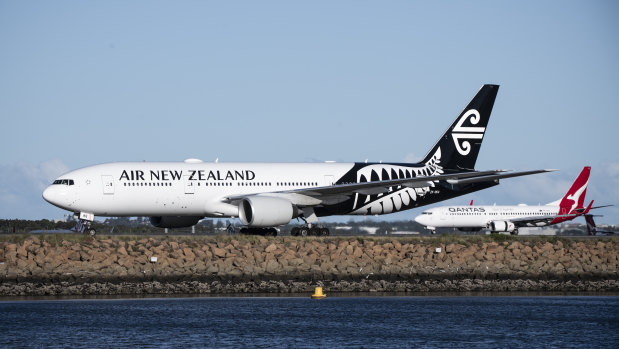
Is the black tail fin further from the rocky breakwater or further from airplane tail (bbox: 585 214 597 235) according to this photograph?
airplane tail (bbox: 585 214 597 235)

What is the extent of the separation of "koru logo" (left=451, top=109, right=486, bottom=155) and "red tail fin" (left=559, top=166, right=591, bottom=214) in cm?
2606

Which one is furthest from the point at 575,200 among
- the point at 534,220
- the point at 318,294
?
the point at 318,294

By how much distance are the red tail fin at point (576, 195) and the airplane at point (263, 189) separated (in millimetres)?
27614

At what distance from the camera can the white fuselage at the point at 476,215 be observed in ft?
246

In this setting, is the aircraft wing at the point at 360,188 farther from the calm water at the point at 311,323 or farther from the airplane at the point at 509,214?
the airplane at the point at 509,214

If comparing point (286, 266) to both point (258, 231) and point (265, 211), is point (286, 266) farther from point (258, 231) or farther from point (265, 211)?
point (258, 231)

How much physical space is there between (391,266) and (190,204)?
11930mm

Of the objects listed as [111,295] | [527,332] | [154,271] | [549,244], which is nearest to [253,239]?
[154,271]

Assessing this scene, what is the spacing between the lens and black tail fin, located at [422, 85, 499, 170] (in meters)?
53.3

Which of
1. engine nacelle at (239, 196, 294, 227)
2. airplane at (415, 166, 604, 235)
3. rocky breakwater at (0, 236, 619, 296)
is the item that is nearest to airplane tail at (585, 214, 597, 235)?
airplane at (415, 166, 604, 235)

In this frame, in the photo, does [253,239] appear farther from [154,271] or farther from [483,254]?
[483,254]

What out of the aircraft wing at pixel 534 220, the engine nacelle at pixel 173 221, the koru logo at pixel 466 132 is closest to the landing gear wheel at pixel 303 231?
the engine nacelle at pixel 173 221

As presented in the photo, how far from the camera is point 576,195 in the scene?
78562 mm

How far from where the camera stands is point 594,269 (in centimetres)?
4172
